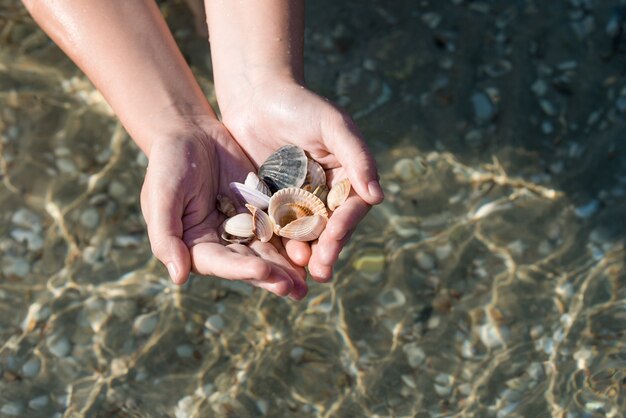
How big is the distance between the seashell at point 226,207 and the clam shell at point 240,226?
8 cm

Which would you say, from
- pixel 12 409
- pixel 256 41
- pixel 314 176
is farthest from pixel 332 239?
pixel 12 409

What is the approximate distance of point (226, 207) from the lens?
11.6ft

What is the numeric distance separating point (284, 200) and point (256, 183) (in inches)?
6.5

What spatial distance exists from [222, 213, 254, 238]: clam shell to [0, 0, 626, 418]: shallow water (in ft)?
3.67

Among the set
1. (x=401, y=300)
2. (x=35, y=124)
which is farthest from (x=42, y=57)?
(x=401, y=300)

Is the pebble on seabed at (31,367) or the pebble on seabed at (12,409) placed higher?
the pebble on seabed at (31,367)

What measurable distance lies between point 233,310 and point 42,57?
2.27 meters

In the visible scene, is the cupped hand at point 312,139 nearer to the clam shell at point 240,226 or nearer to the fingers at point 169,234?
the clam shell at point 240,226

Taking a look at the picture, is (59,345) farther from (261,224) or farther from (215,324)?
(261,224)

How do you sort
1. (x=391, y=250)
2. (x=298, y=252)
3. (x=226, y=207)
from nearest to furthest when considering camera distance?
(x=298, y=252), (x=226, y=207), (x=391, y=250)

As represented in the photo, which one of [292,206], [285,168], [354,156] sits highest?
[354,156]

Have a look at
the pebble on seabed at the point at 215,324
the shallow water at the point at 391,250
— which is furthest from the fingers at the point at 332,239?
the pebble on seabed at the point at 215,324

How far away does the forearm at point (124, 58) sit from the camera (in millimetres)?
3877

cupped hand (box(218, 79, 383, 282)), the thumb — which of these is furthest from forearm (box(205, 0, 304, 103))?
the thumb
